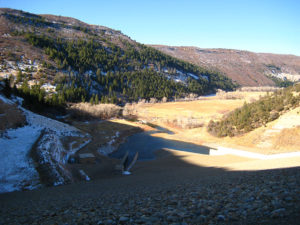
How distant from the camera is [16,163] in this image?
17.5m

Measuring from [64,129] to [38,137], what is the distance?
42.5 feet

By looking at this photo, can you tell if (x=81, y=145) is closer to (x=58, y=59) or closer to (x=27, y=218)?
(x=27, y=218)

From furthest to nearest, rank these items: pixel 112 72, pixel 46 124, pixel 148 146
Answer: pixel 112 72, pixel 148 146, pixel 46 124

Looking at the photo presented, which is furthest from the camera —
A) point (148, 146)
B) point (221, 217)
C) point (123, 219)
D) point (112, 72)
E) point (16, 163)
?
point (112, 72)

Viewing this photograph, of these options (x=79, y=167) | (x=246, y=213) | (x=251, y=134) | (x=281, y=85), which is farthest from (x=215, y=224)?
(x=281, y=85)

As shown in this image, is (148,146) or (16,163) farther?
(148,146)

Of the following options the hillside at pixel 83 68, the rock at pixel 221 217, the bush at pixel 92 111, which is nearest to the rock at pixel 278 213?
the rock at pixel 221 217

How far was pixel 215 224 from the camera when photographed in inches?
164

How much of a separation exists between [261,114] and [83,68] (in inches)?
3562

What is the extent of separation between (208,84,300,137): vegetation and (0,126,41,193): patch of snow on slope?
3011cm

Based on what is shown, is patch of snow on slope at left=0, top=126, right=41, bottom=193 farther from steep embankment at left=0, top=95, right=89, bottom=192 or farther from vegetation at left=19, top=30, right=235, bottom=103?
vegetation at left=19, top=30, right=235, bottom=103

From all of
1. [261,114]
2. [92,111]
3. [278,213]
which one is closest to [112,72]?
[92,111]

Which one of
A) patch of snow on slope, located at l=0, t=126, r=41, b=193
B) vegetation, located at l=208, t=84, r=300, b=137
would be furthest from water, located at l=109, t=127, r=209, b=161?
patch of snow on slope, located at l=0, t=126, r=41, b=193

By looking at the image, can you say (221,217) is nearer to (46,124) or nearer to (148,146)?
(46,124)
